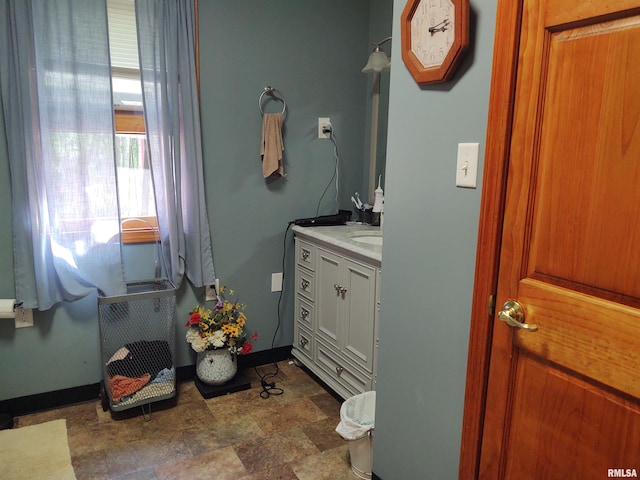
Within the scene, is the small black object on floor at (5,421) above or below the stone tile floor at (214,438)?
above

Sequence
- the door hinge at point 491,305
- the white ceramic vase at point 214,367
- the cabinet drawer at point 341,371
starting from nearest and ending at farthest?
the door hinge at point 491,305
the cabinet drawer at point 341,371
the white ceramic vase at point 214,367

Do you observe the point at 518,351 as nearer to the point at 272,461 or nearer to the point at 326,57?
the point at 272,461

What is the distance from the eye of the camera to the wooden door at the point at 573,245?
0.99 metres

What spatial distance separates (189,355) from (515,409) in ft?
6.47

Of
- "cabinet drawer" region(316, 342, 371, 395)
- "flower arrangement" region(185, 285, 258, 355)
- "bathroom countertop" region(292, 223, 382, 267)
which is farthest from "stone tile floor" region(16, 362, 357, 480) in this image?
"bathroom countertop" region(292, 223, 382, 267)

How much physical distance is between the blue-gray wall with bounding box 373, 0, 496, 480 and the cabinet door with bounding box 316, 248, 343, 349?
0.75 m

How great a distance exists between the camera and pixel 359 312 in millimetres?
2295

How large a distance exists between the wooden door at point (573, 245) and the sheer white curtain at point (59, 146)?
6.28 feet

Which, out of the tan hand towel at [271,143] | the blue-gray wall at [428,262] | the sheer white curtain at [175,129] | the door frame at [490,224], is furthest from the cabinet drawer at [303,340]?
the door frame at [490,224]

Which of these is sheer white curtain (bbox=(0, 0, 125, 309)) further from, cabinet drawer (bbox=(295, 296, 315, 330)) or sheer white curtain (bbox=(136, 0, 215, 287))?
cabinet drawer (bbox=(295, 296, 315, 330))

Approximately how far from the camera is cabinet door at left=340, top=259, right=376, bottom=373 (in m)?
2.20

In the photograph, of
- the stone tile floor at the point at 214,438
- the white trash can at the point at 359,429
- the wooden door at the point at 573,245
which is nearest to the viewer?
the wooden door at the point at 573,245

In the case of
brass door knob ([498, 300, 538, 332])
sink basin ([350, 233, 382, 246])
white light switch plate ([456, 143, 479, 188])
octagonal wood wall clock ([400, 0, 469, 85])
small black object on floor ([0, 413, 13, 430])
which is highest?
octagonal wood wall clock ([400, 0, 469, 85])

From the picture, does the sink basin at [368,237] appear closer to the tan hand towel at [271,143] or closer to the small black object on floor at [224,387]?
the tan hand towel at [271,143]
